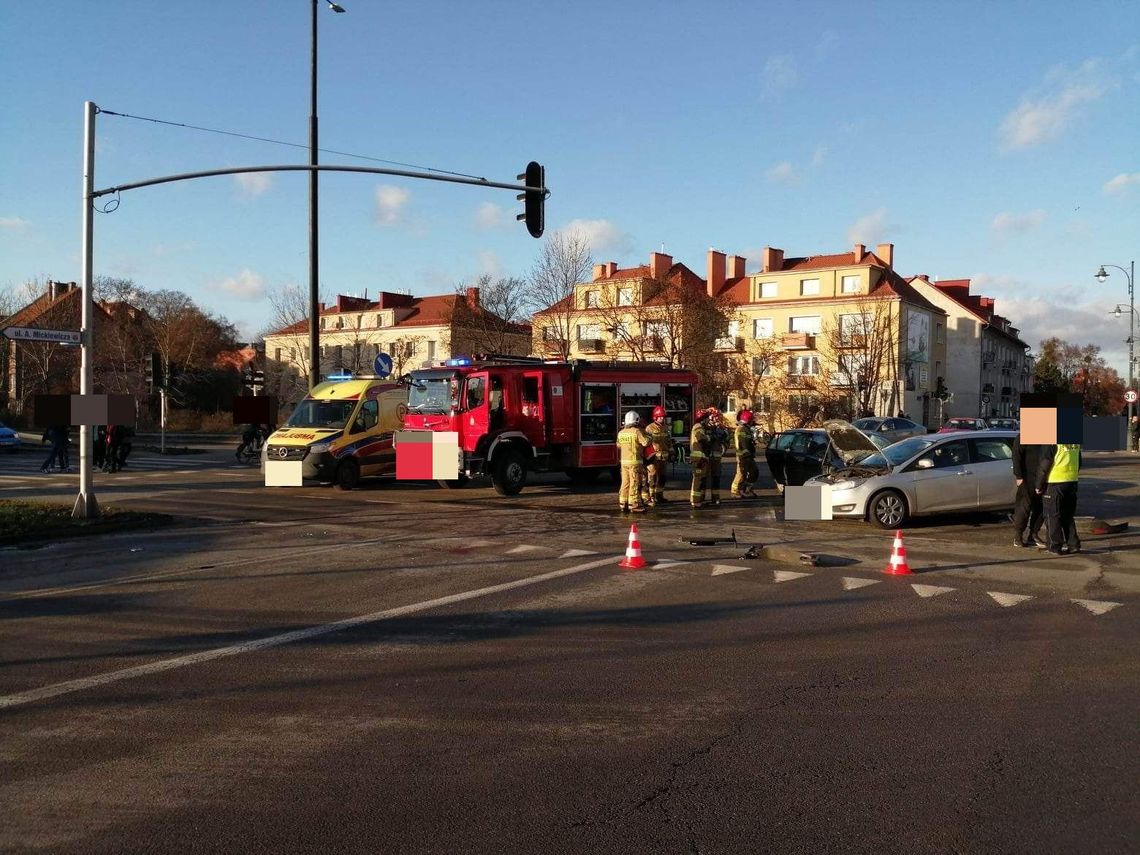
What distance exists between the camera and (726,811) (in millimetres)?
4352

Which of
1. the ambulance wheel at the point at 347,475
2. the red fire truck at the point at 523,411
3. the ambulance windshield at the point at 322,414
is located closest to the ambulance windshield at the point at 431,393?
the red fire truck at the point at 523,411

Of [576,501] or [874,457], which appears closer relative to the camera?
[874,457]

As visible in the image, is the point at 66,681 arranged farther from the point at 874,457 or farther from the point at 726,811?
A: the point at 874,457

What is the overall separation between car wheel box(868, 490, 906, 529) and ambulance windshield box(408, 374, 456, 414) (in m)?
8.70

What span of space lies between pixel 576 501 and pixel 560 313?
80.2 ft

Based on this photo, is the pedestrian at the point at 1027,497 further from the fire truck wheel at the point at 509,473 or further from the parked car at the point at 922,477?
the fire truck wheel at the point at 509,473

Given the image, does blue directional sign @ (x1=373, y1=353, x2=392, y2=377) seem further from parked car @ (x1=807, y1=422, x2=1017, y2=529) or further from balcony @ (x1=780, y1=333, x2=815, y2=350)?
balcony @ (x1=780, y1=333, x2=815, y2=350)

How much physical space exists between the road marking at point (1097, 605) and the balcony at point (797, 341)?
54.0 m

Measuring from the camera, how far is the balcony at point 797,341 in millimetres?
61809

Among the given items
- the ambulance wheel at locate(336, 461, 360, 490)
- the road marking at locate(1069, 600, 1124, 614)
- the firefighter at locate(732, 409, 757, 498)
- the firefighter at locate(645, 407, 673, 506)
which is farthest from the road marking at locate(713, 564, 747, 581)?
the ambulance wheel at locate(336, 461, 360, 490)

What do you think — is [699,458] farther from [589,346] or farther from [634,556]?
[589,346]

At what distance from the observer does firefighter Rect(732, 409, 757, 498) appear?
61.6 ft

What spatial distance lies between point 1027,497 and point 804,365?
5184cm

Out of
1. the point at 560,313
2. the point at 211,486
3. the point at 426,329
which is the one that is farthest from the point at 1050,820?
the point at 426,329
